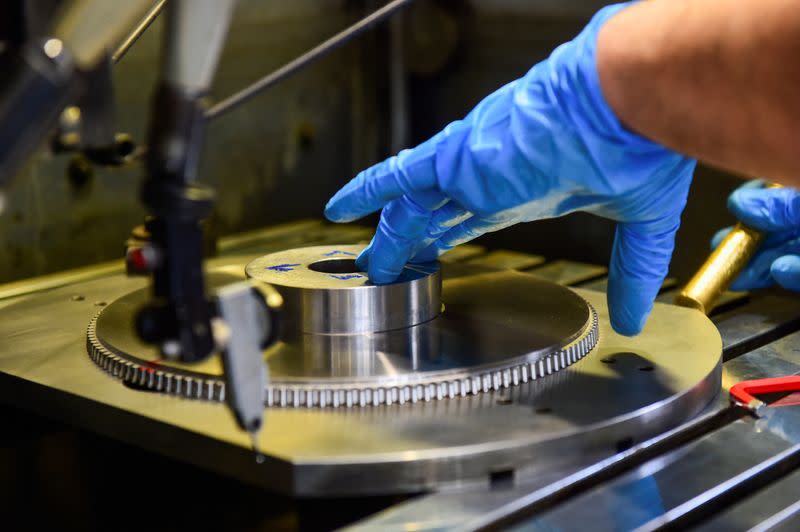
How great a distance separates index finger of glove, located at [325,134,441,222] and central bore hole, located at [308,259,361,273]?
98 millimetres

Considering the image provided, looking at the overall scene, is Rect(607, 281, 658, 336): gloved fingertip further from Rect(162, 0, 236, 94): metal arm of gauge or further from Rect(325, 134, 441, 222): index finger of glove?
Rect(162, 0, 236, 94): metal arm of gauge

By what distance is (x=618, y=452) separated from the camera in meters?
0.94

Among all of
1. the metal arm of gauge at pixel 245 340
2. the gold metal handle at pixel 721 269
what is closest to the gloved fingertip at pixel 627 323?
the gold metal handle at pixel 721 269

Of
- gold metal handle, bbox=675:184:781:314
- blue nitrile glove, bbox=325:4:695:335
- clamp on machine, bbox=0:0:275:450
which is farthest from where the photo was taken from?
gold metal handle, bbox=675:184:781:314

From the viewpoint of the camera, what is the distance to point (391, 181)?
106cm

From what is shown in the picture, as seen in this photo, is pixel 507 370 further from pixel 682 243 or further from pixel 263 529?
pixel 682 243

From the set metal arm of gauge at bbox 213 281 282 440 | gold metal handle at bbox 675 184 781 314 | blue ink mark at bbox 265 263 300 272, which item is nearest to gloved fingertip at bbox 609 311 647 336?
gold metal handle at bbox 675 184 781 314

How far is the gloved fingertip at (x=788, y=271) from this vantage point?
1400 mm

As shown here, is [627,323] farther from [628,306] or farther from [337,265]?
[337,265]

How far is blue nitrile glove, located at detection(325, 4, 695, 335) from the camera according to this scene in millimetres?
951

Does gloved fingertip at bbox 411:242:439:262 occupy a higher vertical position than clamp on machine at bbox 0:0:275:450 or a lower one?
lower

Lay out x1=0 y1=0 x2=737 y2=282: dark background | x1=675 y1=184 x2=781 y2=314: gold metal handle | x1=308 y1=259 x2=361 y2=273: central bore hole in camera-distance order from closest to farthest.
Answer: x1=308 y1=259 x2=361 y2=273: central bore hole, x1=675 y1=184 x2=781 y2=314: gold metal handle, x1=0 y1=0 x2=737 y2=282: dark background

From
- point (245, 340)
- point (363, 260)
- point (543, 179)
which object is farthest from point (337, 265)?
point (245, 340)

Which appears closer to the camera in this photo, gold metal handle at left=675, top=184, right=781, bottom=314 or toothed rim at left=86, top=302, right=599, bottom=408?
toothed rim at left=86, top=302, right=599, bottom=408
